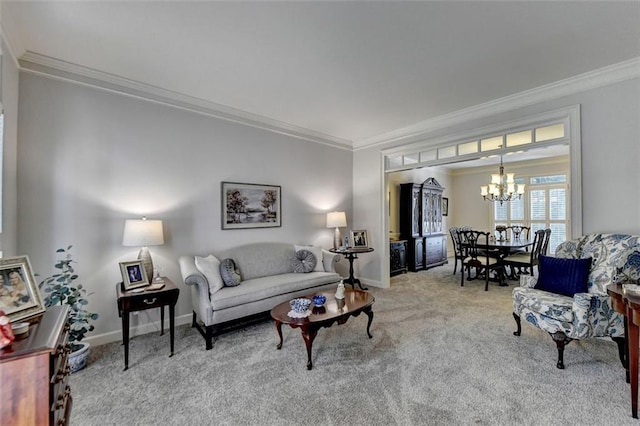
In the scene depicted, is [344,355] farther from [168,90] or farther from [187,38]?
[168,90]

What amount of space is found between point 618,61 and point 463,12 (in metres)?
2.01

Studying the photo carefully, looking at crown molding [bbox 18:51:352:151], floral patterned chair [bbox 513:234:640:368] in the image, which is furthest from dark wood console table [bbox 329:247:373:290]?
floral patterned chair [bbox 513:234:640:368]

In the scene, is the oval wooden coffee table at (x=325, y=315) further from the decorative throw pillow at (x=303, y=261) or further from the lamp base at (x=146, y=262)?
the lamp base at (x=146, y=262)

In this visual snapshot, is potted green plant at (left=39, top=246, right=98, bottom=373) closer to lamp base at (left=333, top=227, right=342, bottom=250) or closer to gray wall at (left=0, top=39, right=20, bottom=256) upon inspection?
gray wall at (left=0, top=39, right=20, bottom=256)

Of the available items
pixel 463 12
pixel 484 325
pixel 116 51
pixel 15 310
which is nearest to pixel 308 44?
pixel 463 12

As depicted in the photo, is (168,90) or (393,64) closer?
(393,64)

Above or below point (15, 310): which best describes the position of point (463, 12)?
above

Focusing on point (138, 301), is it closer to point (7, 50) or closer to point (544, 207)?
point (7, 50)

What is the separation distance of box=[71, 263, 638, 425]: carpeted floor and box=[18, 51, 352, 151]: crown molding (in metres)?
2.70

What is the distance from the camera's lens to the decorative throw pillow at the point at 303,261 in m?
4.03

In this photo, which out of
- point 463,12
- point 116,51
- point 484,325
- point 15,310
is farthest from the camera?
point 484,325

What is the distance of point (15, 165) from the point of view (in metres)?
2.51

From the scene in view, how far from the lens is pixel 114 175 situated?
306 centimetres

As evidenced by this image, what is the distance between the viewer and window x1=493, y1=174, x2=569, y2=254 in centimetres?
673
